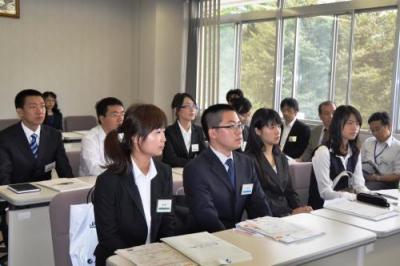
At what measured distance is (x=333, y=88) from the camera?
6.24m

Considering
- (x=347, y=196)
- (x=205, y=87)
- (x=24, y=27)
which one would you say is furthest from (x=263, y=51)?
(x=347, y=196)

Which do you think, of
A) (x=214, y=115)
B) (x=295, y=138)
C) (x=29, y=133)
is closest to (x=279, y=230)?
(x=214, y=115)

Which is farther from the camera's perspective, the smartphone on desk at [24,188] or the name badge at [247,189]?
the smartphone on desk at [24,188]

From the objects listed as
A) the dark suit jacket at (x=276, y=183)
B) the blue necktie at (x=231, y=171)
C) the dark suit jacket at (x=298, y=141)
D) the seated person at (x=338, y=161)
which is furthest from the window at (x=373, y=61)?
the blue necktie at (x=231, y=171)

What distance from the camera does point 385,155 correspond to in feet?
14.4

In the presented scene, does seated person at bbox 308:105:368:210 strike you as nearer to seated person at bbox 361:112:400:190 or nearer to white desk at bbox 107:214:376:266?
white desk at bbox 107:214:376:266

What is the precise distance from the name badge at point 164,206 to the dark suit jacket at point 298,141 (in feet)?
10.8

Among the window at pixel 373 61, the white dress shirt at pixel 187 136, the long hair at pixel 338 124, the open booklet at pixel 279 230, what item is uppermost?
the window at pixel 373 61

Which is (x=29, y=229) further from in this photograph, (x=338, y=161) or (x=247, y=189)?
(x=338, y=161)

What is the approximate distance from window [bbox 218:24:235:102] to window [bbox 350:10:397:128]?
7.91ft

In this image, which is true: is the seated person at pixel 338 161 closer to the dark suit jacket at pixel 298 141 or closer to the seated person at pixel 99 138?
the seated person at pixel 99 138

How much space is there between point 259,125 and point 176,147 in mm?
1580

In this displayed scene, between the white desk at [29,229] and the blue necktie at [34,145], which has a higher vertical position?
the blue necktie at [34,145]

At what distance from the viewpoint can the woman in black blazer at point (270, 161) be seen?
9.24 ft
